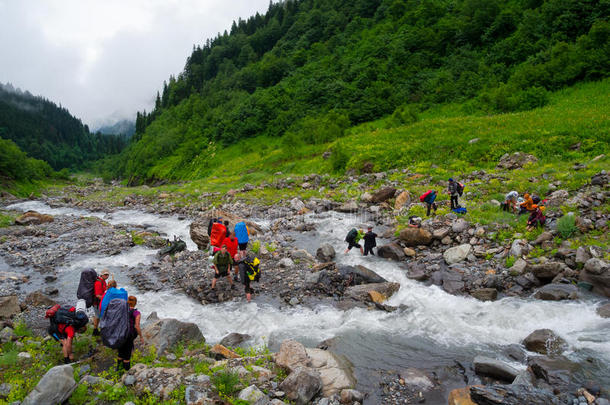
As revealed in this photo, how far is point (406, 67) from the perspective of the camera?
60.8 meters

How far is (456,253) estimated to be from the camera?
13.8m

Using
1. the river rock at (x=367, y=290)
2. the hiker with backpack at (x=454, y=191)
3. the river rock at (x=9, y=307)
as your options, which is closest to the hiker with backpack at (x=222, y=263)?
the river rock at (x=367, y=290)

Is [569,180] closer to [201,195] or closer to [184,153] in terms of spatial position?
[201,195]

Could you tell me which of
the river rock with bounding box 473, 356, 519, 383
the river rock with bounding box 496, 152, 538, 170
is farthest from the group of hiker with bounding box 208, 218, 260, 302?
the river rock with bounding box 496, 152, 538, 170

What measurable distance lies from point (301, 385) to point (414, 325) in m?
4.91

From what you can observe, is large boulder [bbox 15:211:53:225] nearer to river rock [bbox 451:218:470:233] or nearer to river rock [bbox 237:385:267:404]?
river rock [bbox 237:385:267:404]

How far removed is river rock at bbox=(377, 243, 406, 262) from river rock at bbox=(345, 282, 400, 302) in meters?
3.09

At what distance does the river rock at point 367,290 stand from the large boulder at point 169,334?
214 inches

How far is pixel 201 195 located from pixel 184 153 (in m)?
46.4

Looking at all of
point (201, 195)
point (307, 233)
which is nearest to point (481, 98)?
point (307, 233)

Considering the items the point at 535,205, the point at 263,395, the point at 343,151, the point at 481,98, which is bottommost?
the point at 263,395

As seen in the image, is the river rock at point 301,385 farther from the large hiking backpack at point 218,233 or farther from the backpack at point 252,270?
the large hiking backpack at point 218,233

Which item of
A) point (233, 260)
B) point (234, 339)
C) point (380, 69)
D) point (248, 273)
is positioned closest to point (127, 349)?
point (234, 339)

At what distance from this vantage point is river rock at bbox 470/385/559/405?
5789mm
